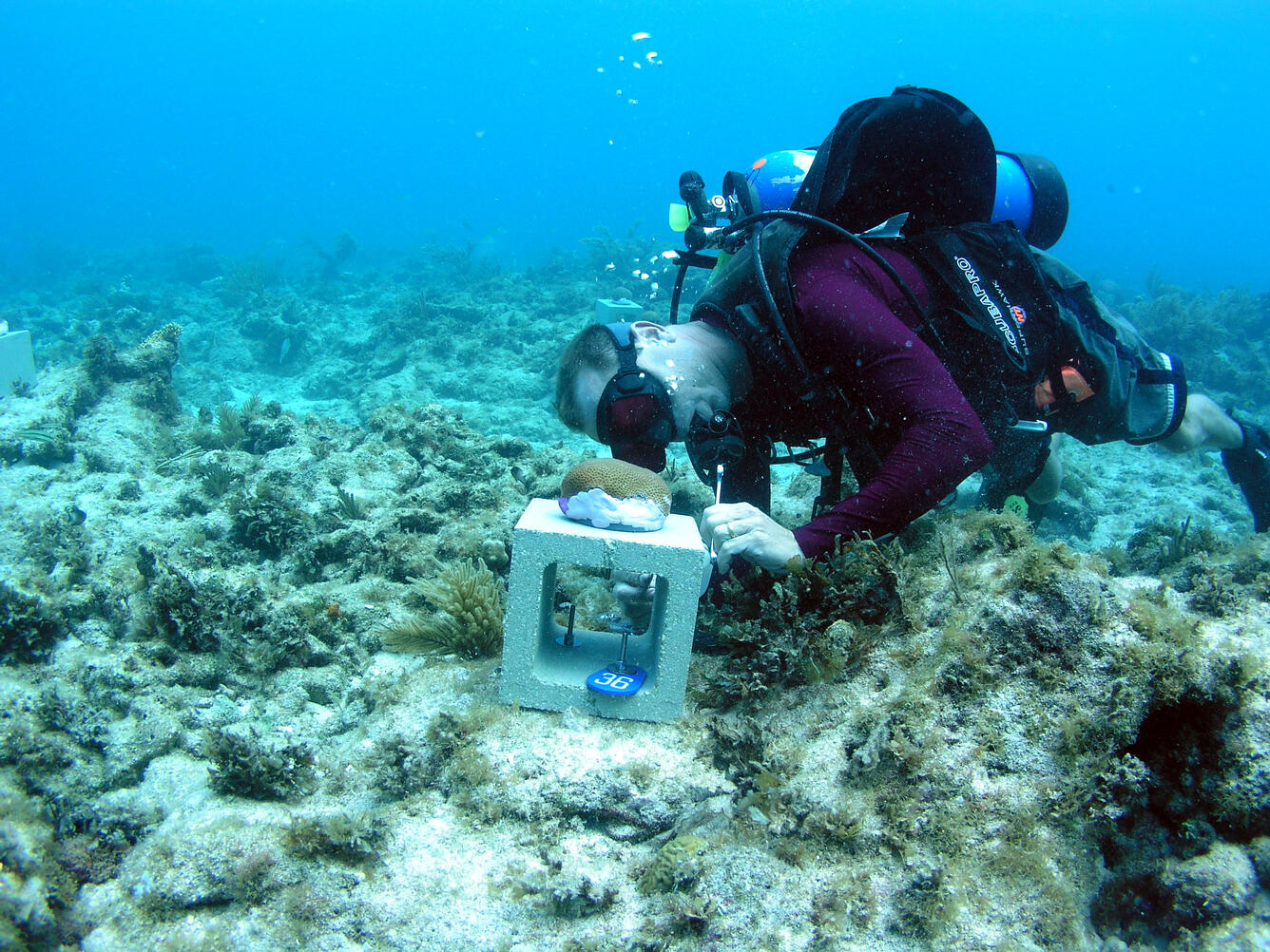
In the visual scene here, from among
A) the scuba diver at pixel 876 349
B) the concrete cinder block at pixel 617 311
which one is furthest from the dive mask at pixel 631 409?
the concrete cinder block at pixel 617 311

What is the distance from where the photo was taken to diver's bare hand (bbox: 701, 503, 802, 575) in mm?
2535

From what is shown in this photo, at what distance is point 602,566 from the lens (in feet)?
8.39

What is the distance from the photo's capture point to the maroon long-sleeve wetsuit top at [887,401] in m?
2.54

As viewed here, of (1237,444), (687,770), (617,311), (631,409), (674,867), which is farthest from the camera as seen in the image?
(617,311)

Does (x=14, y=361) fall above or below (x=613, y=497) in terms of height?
below

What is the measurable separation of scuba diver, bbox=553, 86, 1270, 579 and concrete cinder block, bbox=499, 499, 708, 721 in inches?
9.8

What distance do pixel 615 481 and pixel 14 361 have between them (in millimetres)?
11280

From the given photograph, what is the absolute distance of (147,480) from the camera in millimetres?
6617

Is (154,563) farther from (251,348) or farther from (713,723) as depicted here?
(251,348)

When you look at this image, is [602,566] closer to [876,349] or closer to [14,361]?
[876,349]

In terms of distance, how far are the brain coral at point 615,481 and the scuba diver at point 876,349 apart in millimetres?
300

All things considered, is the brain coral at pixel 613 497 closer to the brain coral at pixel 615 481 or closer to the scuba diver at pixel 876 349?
the brain coral at pixel 615 481

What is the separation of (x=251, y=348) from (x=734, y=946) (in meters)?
18.6

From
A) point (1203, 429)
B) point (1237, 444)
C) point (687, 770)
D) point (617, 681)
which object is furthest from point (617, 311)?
point (687, 770)
